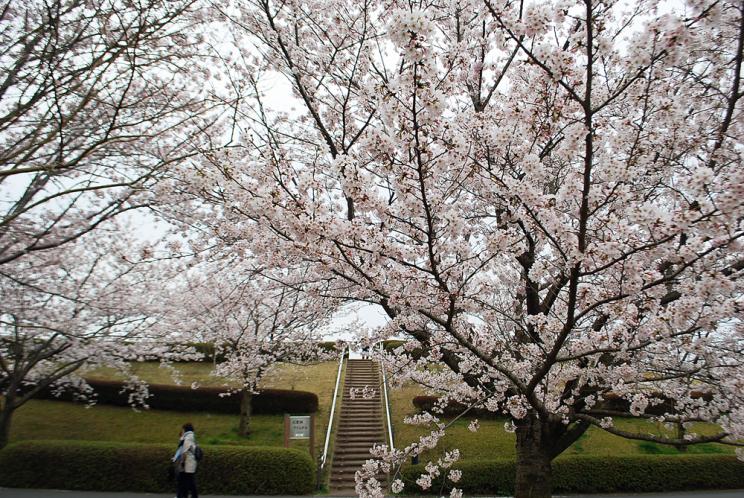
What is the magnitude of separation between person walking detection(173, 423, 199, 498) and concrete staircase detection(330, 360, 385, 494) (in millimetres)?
4392

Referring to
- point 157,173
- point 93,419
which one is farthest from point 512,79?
point 93,419

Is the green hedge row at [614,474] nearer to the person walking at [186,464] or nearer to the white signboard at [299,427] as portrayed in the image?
the white signboard at [299,427]

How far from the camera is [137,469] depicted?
1063 cm

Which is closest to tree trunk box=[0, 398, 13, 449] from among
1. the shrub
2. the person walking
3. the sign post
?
the person walking

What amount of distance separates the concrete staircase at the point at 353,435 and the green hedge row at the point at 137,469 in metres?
1.17

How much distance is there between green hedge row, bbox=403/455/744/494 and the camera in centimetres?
1103

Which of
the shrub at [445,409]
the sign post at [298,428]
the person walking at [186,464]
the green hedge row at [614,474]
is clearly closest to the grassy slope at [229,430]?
the shrub at [445,409]

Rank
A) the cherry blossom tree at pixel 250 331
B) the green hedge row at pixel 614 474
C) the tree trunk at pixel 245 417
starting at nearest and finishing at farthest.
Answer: the green hedge row at pixel 614 474 < the cherry blossom tree at pixel 250 331 < the tree trunk at pixel 245 417

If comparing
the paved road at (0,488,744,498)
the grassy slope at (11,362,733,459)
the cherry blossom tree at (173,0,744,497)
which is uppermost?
the cherry blossom tree at (173,0,744,497)

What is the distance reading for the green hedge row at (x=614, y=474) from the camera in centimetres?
1103

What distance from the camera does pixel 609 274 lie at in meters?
3.61

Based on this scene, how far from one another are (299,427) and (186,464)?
4.05 m

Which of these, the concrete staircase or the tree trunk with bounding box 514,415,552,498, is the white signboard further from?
the tree trunk with bounding box 514,415,552,498

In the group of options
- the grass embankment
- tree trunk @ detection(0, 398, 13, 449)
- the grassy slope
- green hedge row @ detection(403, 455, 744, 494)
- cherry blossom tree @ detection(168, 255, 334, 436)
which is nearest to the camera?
green hedge row @ detection(403, 455, 744, 494)
